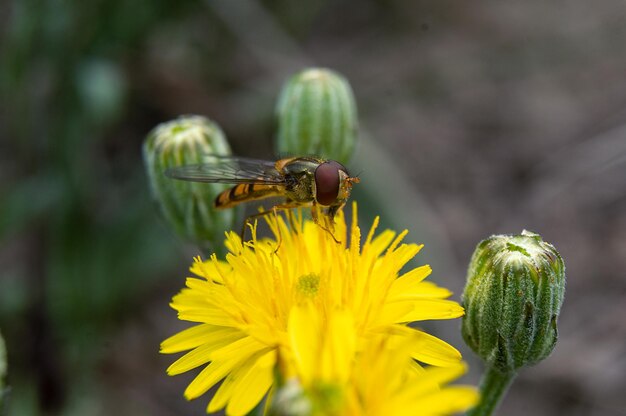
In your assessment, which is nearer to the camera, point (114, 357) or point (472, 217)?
point (114, 357)

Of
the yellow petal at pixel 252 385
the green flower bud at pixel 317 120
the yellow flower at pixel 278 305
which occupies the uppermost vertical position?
the green flower bud at pixel 317 120

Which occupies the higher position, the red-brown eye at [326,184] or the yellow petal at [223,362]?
the red-brown eye at [326,184]

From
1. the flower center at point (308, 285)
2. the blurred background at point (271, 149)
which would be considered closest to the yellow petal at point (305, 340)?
the flower center at point (308, 285)

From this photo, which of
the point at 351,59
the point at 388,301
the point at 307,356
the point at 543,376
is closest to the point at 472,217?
the point at 543,376

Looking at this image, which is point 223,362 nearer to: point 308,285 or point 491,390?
point 308,285

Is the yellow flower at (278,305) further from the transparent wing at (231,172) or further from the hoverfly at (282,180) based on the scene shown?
the transparent wing at (231,172)

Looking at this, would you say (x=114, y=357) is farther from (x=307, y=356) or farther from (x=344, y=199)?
(x=307, y=356)

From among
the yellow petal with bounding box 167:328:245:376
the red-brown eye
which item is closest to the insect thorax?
the red-brown eye
